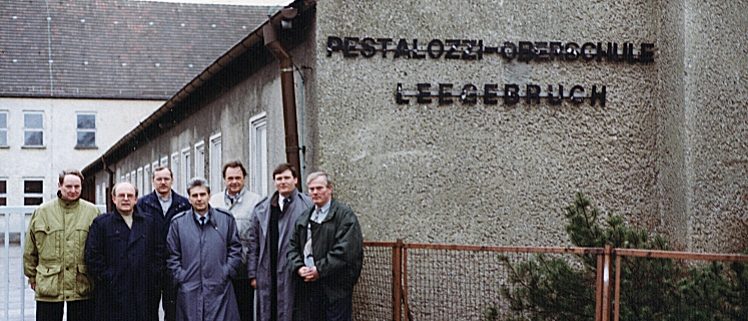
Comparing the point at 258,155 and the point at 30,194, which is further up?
the point at 258,155

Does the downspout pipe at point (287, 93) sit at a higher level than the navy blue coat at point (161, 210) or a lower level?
higher

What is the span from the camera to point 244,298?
953cm

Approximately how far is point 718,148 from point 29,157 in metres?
36.0

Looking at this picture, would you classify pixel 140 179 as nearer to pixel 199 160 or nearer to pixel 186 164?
pixel 186 164

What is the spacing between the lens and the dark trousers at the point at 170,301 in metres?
9.20

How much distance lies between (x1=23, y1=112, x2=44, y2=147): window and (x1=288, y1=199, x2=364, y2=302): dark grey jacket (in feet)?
116

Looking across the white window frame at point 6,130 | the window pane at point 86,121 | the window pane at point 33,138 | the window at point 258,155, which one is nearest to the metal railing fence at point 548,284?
the window at point 258,155

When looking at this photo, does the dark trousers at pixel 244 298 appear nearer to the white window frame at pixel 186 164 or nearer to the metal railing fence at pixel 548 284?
the metal railing fence at pixel 548 284

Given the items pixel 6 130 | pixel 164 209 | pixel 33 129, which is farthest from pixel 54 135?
pixel 164 209

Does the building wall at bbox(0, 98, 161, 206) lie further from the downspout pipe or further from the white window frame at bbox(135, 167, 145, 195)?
the downspout pipe

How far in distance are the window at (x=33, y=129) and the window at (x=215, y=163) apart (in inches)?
1050

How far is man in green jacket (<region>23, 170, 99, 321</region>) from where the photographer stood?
29.4ft

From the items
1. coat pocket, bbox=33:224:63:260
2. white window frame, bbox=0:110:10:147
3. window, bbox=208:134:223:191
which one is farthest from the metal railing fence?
white window frame, bbox=0:110:10:147

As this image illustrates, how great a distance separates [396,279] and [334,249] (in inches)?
46.2
